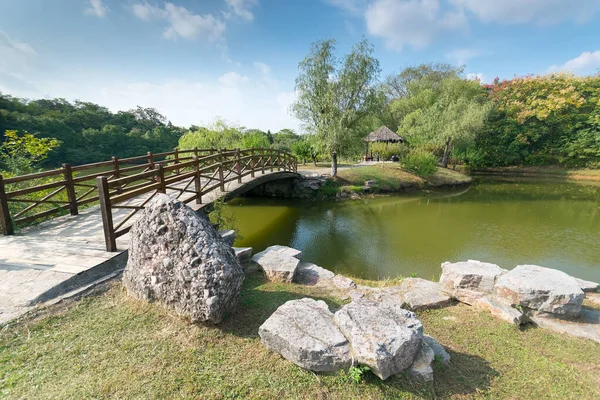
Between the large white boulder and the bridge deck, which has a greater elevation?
the large white boulder

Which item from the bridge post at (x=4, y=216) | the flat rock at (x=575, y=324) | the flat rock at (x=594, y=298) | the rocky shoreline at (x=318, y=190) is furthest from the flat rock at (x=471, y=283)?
the rocky shoreline at (x=318, y=190)

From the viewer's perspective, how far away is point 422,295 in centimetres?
432

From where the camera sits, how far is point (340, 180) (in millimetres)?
16859

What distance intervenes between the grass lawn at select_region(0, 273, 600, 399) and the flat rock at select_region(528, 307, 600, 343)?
194 millimetres

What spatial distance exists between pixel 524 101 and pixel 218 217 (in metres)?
30.2

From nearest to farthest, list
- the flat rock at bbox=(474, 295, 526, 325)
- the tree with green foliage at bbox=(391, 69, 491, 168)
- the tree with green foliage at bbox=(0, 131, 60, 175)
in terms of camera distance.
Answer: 1. the flat rock at bbox=(474, 295, 526, 325)
2. the tree with green foliage at bbox=(0, 131, 60, 175)
3. the tree with green foliage at bbox=(391, 69, 491, 168)

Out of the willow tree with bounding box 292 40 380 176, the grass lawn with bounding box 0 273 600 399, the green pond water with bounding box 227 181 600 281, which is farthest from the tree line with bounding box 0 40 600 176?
the grass lawn with bounding box 0 273 600 399

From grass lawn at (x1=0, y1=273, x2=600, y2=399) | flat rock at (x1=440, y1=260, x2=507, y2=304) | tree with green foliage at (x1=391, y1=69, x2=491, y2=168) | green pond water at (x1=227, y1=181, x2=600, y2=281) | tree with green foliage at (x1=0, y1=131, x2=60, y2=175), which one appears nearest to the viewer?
grass lawn at (x1=0, y1=273, x2=600, y2=399)

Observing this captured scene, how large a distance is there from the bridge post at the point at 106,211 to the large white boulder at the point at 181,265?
1060 millimetres

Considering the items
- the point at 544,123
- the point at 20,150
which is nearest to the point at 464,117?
the point at 544,123

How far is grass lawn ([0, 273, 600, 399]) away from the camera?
220cm

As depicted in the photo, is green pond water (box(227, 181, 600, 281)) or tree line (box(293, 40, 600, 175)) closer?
green pond water (box(227, 181, 600, 281))

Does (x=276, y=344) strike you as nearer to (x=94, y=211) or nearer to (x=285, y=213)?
(x=94, y=211)

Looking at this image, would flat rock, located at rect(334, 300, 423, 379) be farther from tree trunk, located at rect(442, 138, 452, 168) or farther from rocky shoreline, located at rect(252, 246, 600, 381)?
tree trunk, located at rect(442, 138, 452, 168)
